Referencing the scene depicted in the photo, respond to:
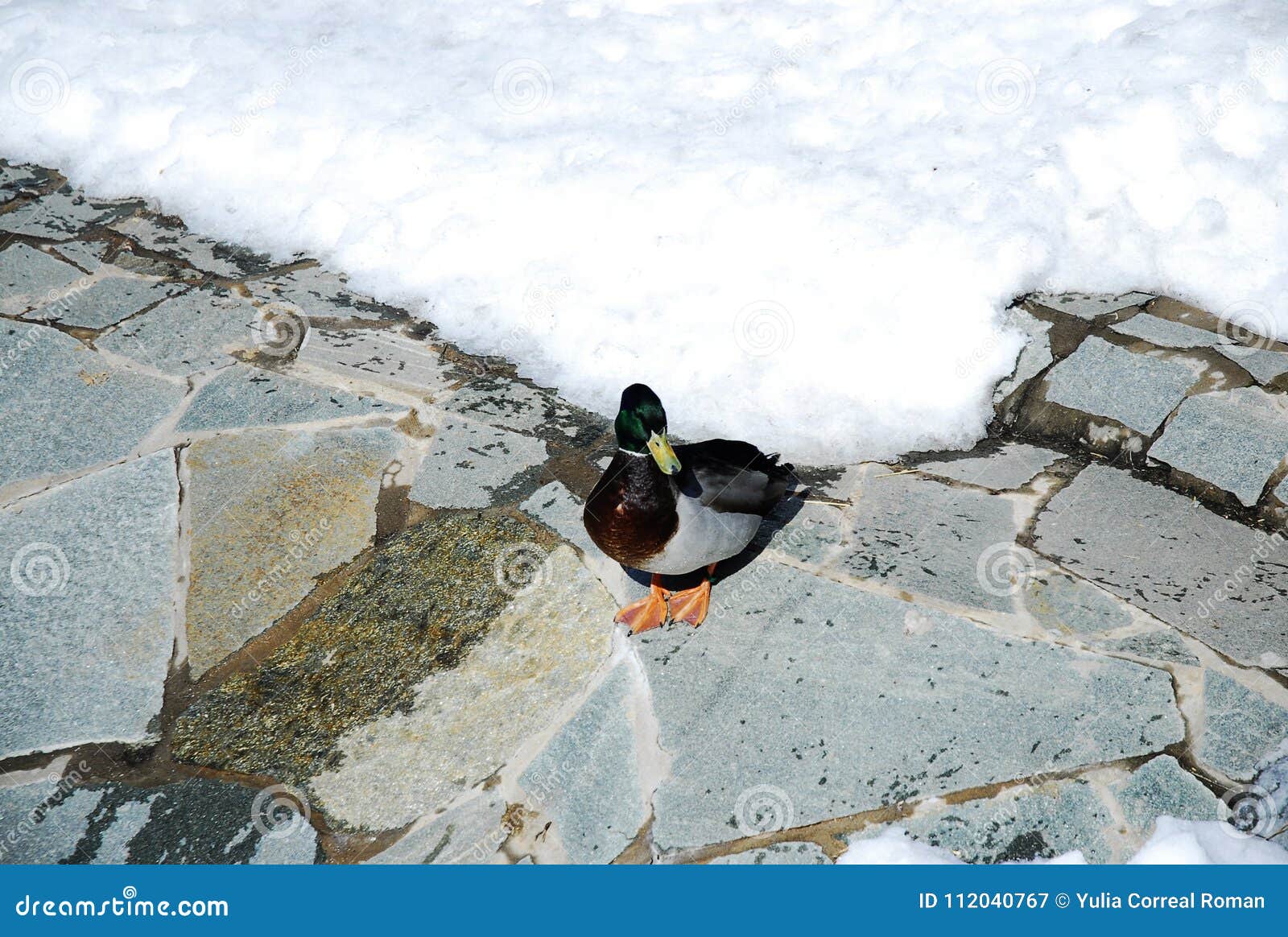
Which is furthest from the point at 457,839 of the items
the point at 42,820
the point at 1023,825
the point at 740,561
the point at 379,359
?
the point at 379,359

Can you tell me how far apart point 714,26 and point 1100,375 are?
3466 millimetres

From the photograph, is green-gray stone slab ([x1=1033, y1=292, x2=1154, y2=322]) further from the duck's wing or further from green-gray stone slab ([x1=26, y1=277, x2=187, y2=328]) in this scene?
green-gray stone slab ([x1=26, y1=277, x2=187, y2=328])

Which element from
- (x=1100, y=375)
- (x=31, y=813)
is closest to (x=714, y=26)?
(x=1100, y=375)

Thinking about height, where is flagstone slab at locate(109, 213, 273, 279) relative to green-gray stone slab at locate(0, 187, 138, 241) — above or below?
below

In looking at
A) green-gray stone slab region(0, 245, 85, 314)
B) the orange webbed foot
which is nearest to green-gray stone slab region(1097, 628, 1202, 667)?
the orange webbed foot

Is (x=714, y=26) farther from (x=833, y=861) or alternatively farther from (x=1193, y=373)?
(x=833, y=861)

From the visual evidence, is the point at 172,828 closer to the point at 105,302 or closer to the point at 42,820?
the point at 42,820

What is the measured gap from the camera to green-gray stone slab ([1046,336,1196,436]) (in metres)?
3.69

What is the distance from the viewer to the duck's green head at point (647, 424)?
2.71 metres

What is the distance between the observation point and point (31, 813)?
262cm

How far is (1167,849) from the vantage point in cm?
240

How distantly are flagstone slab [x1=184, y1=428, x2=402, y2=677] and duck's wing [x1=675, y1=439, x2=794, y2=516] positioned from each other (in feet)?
4.28

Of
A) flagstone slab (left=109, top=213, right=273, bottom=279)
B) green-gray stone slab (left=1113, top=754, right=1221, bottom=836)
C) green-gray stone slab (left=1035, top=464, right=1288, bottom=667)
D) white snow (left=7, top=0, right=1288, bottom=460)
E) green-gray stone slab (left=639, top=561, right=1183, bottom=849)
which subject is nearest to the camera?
green-gray stone slab (left=1113, top=754, right=1221, bottom=836)

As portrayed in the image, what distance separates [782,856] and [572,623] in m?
1.02
